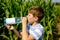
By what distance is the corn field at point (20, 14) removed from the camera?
13.1 ft

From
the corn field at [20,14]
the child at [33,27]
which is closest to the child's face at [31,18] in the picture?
the child at [33,27]

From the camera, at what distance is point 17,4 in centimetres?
429

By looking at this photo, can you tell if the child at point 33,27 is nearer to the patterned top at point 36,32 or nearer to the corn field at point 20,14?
the patterned top at point 36,32

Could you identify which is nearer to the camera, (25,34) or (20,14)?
(25,34)

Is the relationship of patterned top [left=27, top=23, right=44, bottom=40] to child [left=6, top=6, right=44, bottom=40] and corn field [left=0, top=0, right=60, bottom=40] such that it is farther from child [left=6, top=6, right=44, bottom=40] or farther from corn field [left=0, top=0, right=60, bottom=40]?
corn field [left=0, top=0, right=60, bottom=40]

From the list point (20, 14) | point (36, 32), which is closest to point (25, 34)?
point (36, 32)

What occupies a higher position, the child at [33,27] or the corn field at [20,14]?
the child at [33,27]

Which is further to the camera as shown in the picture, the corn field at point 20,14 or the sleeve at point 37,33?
the corn field at point 20,14

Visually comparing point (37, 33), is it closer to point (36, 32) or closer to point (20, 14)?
point (36, 32)

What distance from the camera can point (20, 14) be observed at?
4.09m

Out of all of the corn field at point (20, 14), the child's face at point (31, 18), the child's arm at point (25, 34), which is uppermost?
the child's face at point (31, 18)

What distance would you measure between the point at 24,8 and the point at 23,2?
0.23 metres

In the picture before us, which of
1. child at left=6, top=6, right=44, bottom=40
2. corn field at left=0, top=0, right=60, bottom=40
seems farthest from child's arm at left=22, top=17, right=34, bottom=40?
corn field at left=0, top=0, right=60, bottom=40

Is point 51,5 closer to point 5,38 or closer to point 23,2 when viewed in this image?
point 23,2
